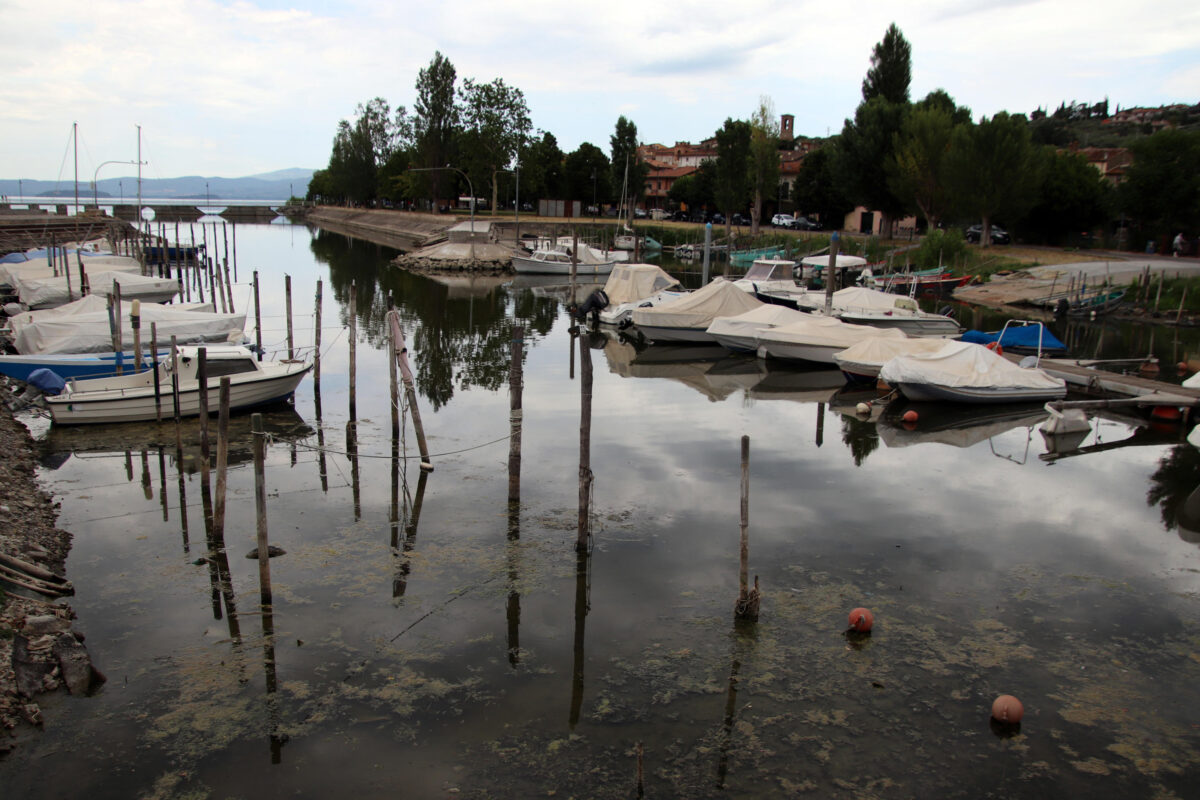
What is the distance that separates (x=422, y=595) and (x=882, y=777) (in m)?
6.38

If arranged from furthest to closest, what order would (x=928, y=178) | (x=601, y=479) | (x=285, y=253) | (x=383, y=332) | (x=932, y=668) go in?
1. (x=285, y=253)
2. (x=928, y=178)
3. (x=383, y=332)
4. (x=601, y=479)
5. (x=932, y=668)

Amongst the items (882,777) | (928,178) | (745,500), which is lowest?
(882,777)

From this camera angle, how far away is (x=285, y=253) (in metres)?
79.8

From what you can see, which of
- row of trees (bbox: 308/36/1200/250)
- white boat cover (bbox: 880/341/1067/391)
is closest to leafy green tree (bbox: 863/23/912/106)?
row of trees (bbox: 308/36/1200/250)

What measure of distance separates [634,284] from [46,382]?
979 inches

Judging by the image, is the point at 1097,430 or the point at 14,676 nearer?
the point at 14,676

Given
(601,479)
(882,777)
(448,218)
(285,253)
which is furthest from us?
(448,218)

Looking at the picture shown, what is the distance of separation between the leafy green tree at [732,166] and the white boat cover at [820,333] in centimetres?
5204

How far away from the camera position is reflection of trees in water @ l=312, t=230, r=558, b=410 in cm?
2734

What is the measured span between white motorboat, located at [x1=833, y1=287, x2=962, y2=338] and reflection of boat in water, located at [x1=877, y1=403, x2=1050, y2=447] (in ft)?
33.4

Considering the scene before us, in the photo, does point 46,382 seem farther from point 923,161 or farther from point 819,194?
point 819,194

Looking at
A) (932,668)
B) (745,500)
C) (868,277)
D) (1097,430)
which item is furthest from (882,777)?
(868,277)

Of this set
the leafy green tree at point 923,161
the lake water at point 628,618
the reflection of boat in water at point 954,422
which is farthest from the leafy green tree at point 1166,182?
the lake water at point 628,618

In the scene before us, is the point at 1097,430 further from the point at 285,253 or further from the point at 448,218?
the point at 448,218
